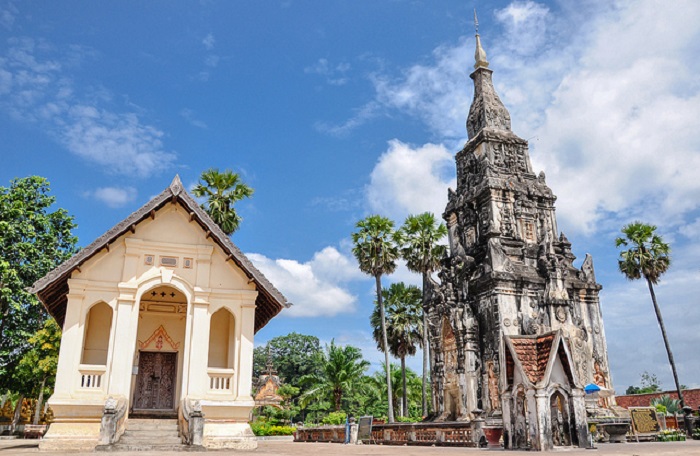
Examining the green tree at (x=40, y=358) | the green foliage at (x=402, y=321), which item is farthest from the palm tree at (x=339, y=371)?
the green tree at (x=40, y=358)

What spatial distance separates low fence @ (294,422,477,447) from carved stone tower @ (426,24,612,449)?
3.85 m

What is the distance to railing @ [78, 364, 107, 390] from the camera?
1648 centimetres

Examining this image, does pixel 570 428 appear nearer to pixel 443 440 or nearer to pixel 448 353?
pixel 443 440

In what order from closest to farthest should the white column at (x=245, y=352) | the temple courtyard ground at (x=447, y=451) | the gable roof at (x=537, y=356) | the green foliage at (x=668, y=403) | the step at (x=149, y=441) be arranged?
the temple courtyard ground at (x=447, y=451) → the gable roof at (x=537, y=356) → the step at (x=149, y=441) → the white column at (x=245, y=352) → the green foliage at (x=668, y=403)

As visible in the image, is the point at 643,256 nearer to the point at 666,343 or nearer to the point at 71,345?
the point at 666,343

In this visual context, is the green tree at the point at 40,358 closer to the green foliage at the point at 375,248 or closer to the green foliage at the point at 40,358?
the green foliage at the point at 40,358

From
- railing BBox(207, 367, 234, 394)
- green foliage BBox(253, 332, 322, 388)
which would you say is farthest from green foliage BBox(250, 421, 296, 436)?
green foliage BBox(253, 332, 322, 388)

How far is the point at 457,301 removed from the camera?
2942 centimetres

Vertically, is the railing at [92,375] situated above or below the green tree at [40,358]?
below

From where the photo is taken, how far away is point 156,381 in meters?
20.0

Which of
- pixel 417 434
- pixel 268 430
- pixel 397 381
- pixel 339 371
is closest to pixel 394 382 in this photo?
pixel 397 381

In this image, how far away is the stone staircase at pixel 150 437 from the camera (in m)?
14.8

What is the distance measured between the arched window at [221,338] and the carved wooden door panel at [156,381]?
5.56 ft

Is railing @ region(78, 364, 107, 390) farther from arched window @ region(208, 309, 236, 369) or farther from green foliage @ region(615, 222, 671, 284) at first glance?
green foliage @ region(615, 222, 671, 284)
